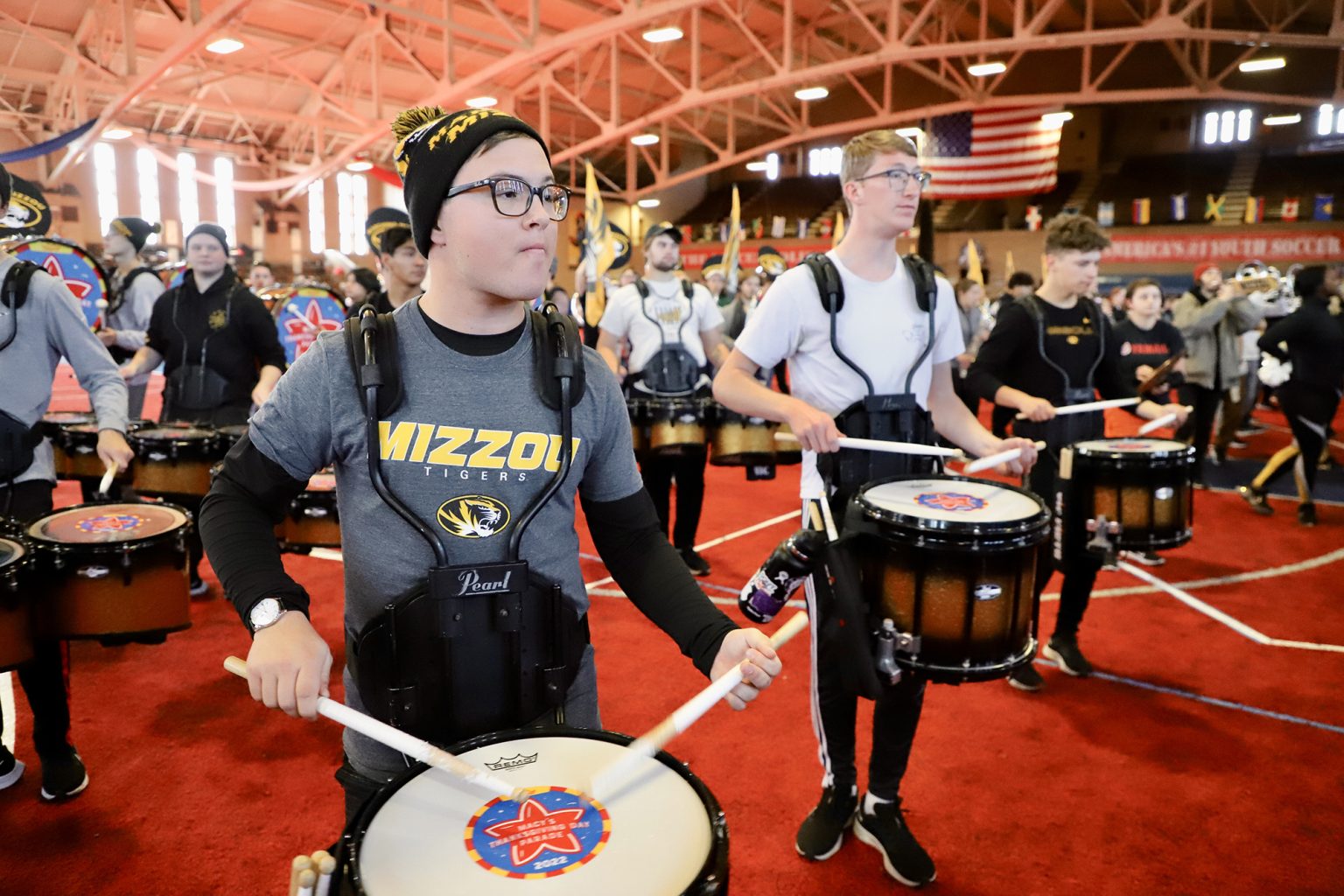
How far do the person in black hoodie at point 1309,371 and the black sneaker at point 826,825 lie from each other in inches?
226

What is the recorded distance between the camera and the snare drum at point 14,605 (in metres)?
2.56

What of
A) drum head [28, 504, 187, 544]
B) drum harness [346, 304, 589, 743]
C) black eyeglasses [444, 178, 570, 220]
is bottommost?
drum head [28, 504, 187, 544]

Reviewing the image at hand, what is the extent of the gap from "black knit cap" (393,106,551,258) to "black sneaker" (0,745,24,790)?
9.34ft

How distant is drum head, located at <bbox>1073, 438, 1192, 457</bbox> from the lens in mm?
3855

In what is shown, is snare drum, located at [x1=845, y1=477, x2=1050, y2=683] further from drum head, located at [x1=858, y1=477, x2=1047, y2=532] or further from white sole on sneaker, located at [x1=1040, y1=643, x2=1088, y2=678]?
white sole on sneaker, located at [x1=1040, y1=643, x2=1088, y2=678]

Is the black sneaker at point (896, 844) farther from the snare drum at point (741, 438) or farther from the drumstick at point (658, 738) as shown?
the snare drum at point (741, 438)

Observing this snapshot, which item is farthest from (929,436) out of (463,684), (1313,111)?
(1313,111)

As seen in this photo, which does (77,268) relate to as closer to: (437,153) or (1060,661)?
(437,153)

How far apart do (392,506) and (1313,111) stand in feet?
101

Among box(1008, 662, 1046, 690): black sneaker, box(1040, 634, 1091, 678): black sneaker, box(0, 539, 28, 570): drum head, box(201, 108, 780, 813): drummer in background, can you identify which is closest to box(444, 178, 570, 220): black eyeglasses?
box(201, 108, 780, 813): drummer in background

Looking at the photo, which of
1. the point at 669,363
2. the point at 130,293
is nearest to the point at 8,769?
the point at 669,363

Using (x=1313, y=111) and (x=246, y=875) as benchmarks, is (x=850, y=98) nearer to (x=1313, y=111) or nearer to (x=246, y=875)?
(x=1313, y=111)

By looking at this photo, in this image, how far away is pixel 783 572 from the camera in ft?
8.52

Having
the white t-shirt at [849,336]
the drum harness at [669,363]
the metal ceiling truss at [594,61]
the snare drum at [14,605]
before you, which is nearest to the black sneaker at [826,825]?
the white t-shirt at [849,336]
